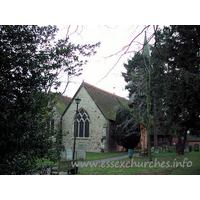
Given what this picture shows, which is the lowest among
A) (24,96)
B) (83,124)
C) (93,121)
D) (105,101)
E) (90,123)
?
(83,124)

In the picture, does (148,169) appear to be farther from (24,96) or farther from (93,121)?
(93,121)

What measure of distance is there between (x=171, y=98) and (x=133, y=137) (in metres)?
11.1

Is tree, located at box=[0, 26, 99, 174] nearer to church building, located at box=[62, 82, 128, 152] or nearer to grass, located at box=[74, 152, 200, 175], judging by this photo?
grass, located at box=[74, 152, 200, 175]

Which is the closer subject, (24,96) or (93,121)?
(24,96)

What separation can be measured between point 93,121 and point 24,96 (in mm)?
15666

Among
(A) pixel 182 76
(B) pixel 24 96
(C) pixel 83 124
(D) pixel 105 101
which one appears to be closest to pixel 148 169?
(A) pixel 182 76

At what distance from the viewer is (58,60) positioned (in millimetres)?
3805

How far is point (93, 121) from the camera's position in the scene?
18.6 m

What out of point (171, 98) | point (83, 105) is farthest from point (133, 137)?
point (171, 98)

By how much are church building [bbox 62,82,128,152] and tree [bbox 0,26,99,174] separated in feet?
46.9

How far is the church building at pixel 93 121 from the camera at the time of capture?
59.0ft

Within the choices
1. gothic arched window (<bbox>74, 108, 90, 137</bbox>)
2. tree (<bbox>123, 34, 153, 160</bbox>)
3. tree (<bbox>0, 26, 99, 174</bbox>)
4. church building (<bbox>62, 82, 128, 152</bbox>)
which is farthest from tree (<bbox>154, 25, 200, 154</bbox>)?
gothic arched window (<bbox>74, 108, 90, 137</bbox>)

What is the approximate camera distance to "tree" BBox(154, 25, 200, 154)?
19.2ft

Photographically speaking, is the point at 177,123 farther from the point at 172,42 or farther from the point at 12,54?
the point at 12,54
